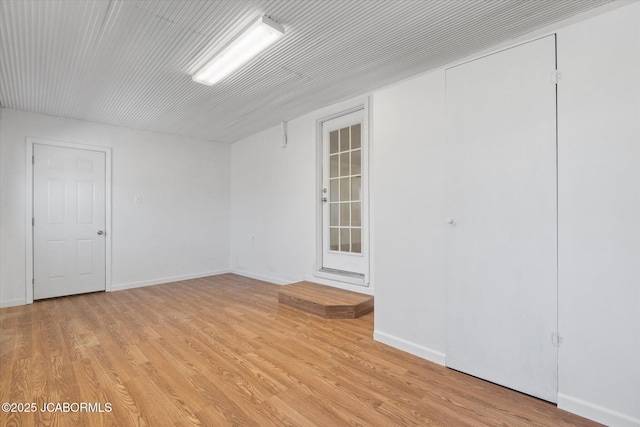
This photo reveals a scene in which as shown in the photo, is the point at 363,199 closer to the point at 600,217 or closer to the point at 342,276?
the point at 342,276

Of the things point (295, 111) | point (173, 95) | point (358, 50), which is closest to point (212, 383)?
point (358, 50)

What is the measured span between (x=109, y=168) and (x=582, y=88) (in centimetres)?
573

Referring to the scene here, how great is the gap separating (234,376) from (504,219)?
219cm

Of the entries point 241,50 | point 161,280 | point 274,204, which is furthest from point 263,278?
point 241,50

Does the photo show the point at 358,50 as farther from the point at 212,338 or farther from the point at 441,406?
the point at 212,338

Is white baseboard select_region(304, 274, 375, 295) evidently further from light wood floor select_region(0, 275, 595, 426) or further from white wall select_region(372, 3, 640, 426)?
white wall select_region(372, 3, 640, 426)

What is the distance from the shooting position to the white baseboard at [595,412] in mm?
1537

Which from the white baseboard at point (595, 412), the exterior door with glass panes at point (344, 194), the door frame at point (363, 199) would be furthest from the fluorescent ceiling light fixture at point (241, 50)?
the white baseboard at point (595, 412)

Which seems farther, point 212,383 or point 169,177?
point 169,177

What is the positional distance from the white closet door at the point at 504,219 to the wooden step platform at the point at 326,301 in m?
1.29

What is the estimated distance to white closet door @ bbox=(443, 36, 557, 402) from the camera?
5.97ft

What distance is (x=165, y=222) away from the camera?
5180mm

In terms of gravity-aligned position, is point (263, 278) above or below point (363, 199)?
below

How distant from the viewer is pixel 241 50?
256cm
